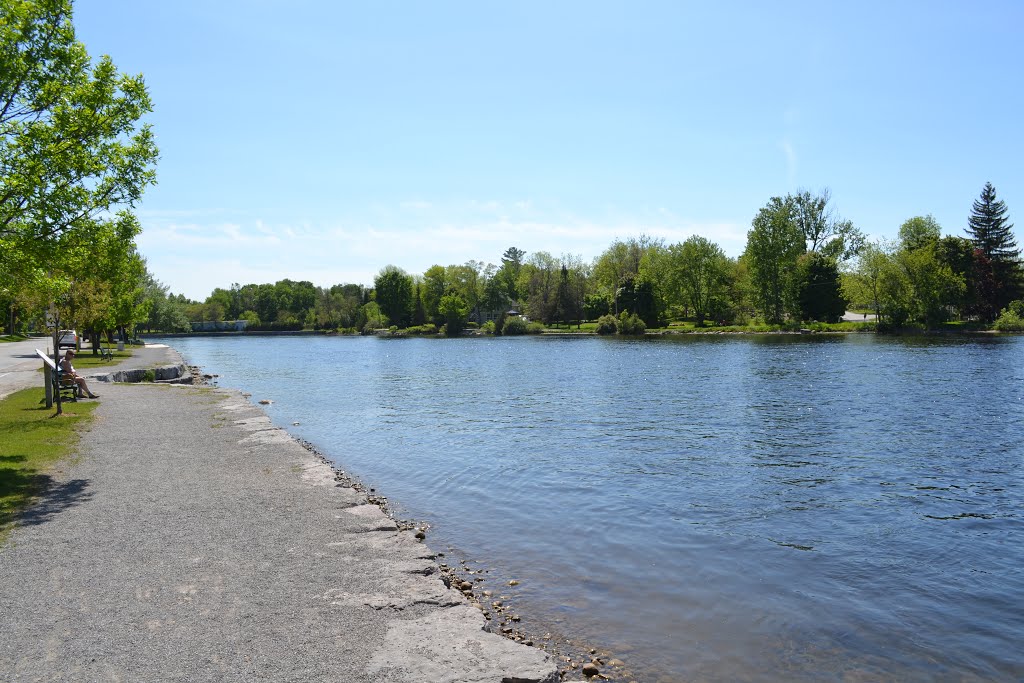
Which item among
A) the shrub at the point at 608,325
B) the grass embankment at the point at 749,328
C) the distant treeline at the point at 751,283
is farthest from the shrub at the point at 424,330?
the shrub at the point at 608,325

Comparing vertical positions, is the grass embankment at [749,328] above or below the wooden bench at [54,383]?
above

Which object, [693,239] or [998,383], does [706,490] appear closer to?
[998,383]

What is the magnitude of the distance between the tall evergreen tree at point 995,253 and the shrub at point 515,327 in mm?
69498

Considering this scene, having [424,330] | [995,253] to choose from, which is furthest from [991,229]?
[424,330]

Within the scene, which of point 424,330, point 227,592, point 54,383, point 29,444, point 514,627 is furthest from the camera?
point 424,330

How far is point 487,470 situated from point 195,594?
10419mm

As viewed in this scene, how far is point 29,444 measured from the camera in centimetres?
1553

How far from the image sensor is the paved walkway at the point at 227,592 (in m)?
6.04

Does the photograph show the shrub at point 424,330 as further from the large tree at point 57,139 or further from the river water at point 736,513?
the large tree at point 57,139

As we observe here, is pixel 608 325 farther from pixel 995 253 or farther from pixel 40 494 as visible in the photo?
pixel 40 494

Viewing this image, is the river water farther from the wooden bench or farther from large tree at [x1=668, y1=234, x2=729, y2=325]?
large tree at [x1=668, y1=234, x2=729, y2=325]

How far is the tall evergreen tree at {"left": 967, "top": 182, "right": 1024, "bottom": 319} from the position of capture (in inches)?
3430

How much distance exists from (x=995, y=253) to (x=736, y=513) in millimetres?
101797

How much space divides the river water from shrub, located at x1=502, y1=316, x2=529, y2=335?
301 feet
